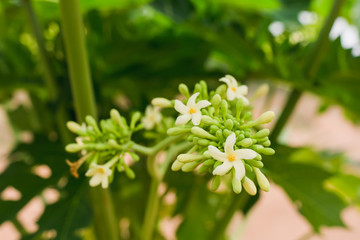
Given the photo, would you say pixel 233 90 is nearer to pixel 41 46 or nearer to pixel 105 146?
pixel 105 146

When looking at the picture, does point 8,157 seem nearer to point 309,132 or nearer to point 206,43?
point 206,43

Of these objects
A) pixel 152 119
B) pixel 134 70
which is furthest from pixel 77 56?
pixel 134 70

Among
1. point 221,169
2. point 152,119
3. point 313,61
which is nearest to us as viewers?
point 221,169

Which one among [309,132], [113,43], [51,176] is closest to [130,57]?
[113,43]

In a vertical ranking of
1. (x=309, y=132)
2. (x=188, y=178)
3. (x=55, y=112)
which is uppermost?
(x=55, y=112)

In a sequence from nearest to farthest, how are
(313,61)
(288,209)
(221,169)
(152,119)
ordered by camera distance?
(221,169)
(152,119)
(313,61)
(288,209)
